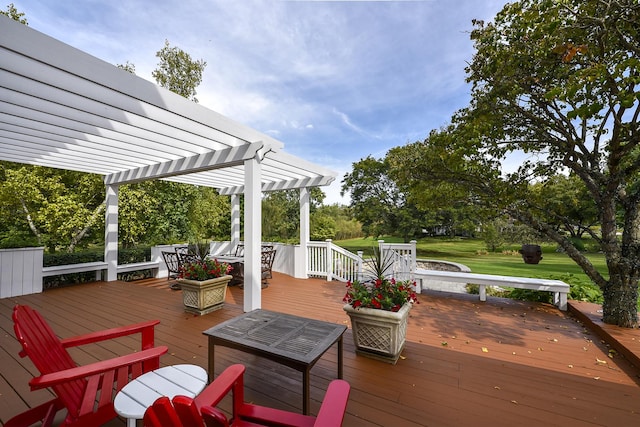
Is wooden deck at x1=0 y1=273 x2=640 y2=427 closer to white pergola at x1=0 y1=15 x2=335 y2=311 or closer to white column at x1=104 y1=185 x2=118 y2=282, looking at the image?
white pergola at x1=0 y1=15 x2=335 y2=311

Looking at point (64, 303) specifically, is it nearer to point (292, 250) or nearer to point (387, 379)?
point (292, 250)

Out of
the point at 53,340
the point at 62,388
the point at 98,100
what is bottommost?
the point at 62,388

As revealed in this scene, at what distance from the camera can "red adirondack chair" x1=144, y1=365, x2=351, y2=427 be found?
0.93 meters

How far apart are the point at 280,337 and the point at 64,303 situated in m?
5.07

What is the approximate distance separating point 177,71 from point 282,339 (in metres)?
13.9

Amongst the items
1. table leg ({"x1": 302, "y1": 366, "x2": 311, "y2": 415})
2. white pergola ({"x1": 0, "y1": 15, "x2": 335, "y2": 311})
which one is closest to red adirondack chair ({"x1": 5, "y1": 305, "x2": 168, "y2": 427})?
table leg ({"x1": 302, "y1": 366, "x2": 311, "y2": 415})

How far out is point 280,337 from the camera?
2.23 metres

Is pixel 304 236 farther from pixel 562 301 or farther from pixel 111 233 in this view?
pixel 562 301

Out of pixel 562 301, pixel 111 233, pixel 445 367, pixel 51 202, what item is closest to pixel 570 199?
pixel 562 301

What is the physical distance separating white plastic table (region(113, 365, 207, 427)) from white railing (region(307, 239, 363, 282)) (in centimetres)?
492

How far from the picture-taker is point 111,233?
21.6ft

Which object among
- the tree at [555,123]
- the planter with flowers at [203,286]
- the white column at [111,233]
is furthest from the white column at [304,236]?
the white column at [111,233]

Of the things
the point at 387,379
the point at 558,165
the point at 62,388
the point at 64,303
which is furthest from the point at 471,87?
the point at 64,303

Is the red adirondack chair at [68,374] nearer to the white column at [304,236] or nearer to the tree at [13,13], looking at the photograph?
the white column at [304,236]
